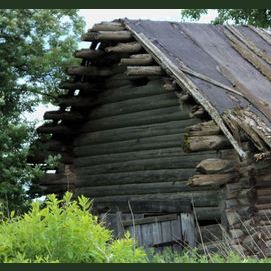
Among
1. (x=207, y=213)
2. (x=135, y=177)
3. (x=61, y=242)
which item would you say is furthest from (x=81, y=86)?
(x=61, y=242)

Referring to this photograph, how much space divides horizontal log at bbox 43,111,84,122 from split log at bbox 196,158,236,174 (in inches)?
200

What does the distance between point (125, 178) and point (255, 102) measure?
3.52 meters

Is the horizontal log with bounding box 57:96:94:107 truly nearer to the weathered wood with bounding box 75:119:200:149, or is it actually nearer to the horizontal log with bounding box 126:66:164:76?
the weathered wood with bounding box 75:119:200:149

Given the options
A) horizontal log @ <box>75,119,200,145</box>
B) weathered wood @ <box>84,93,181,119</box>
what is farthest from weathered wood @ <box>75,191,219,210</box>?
weathered wood @ <box>84,93,181,119</box>

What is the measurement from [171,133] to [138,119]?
3.26 feet

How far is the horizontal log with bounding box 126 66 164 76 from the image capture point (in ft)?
39.7

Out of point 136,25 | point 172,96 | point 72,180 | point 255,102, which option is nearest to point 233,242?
point 255,102

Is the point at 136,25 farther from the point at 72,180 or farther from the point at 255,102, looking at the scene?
the point at 72,180

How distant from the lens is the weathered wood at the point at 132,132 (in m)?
13.4

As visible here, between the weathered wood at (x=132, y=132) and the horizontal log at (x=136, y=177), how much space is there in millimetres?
719

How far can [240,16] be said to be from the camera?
79.9ft

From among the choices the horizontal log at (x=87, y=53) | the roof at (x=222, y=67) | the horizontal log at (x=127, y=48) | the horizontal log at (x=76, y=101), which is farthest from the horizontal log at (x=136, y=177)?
the horizontal log at (x=87, y=53)

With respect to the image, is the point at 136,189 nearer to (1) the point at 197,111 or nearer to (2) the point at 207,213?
(2) the point at 207,213

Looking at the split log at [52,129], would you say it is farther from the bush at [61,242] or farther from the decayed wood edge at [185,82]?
the bush at [61,242]
